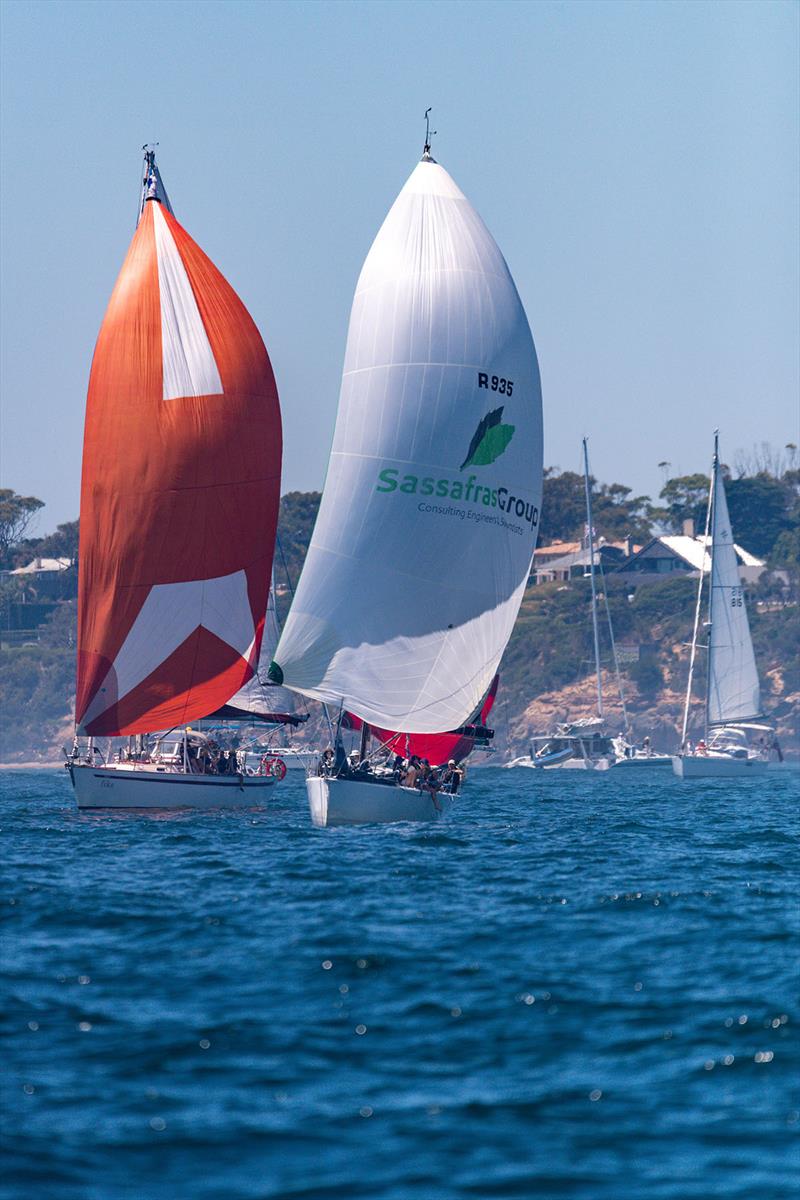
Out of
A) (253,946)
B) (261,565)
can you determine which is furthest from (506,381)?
(253,946)

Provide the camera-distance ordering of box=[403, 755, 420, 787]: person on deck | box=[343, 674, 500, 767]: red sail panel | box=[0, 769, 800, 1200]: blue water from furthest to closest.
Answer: box=[343, 674, 500, 767]: red sail panel < box=[403, 755, 420, 787]: person on deck < box=[0, 769, 800, 1200]: blue water

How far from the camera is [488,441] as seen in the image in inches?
1348

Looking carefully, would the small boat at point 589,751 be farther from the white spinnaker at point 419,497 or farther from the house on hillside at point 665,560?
the white spinnaker at point 419,497

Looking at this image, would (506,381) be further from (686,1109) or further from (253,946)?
(686,1109)

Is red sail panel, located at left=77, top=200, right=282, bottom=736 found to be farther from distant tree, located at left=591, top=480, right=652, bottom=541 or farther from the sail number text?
distant tree, located at left=591, top=480, right=652, bottom=541

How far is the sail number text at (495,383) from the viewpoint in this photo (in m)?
34.2

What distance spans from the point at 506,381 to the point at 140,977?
22112mm

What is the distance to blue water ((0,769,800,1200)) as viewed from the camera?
9.37m

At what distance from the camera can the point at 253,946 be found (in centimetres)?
1645

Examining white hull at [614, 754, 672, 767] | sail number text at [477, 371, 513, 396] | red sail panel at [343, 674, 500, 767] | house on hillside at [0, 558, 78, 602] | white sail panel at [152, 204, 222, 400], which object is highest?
house on hillside at [0, 558, 78, 602]

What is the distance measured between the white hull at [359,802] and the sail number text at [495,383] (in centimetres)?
857

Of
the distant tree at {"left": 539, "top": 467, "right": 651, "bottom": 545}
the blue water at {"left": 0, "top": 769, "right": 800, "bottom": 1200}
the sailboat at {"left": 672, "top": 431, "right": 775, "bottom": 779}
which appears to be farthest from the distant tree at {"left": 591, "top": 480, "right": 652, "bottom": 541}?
the blue water at {"left": 0, "top": 769, "right": 800, "bottom": 1200}

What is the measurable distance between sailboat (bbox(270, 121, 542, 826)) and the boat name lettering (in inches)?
1.1

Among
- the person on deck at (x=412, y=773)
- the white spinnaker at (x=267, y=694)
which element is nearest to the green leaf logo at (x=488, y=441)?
the person on deck at (x=412, y=773)
